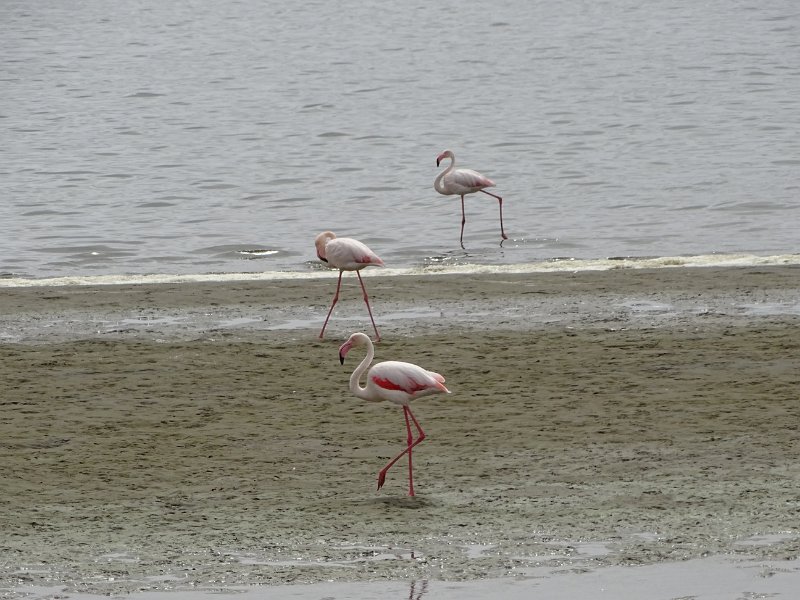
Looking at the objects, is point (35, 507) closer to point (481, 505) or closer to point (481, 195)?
point (481, 505)

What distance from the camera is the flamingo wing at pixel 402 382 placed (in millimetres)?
9227

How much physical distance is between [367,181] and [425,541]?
19.0 meters

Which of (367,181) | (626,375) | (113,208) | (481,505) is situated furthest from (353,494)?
(367,181)

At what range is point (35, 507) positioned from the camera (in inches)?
347

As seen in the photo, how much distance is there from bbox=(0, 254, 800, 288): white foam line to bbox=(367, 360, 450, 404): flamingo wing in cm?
711

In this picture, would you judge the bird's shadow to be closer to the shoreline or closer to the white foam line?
the shoreline

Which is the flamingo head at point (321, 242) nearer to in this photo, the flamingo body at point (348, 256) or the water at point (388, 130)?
the flamingo body at point (348, 256)

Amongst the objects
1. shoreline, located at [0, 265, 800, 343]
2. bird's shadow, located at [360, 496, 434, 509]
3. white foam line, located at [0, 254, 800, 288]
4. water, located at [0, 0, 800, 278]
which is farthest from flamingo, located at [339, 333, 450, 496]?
water, located at [0, 0, 800, 278]

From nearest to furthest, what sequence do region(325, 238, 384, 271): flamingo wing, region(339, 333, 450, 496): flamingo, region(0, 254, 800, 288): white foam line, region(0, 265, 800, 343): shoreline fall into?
1. region(339, 333, 450, 496): flamingo
2. region(0, 265, 800, 343): shoreline
3. region(325, 238, 384, 271): flamingo wing
4. region(0, 254, 800, 288): white foam line

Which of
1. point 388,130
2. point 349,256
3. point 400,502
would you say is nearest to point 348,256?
point 349,256

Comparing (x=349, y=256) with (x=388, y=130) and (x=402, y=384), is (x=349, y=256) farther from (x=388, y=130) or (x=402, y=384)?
(x=388, y=130)

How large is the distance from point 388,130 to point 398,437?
2405 cm

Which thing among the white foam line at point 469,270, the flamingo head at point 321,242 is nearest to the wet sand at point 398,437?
the flamingo head at point 321,242

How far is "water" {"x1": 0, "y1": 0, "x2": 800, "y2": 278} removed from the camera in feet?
68.3
